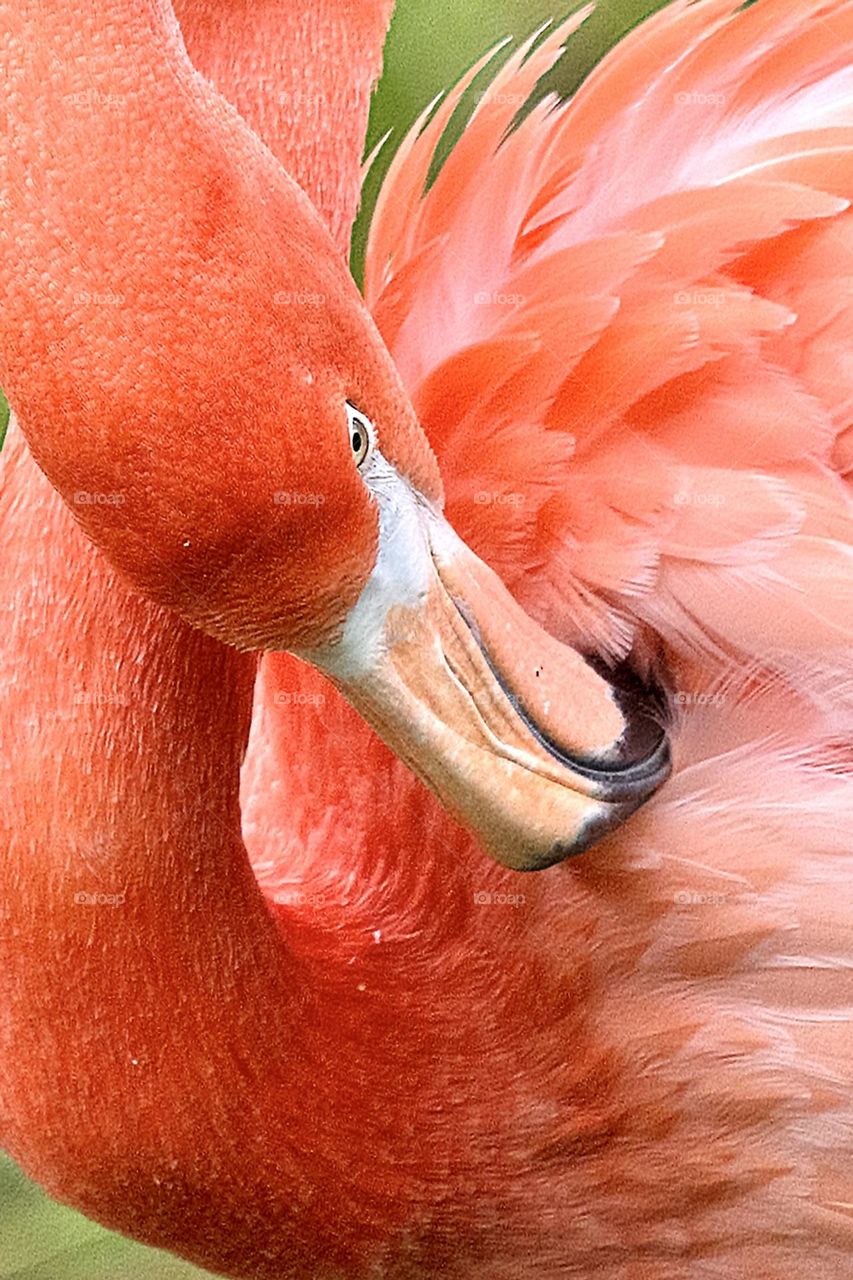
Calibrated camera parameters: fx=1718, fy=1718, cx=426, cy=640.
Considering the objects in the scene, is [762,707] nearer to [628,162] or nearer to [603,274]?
[603,274]

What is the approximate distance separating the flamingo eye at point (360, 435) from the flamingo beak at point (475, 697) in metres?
0.05

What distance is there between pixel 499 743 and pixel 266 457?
0.91 ft

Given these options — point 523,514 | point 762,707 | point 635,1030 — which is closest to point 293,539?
point 523,514

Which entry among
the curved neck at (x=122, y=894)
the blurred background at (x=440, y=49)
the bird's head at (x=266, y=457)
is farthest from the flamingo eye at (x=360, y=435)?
the blurred background at (x=440, y=49)

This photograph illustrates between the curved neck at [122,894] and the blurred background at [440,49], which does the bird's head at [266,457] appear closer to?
the curved neck at [122,894]

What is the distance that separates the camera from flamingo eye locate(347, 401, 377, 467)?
1.04 metres

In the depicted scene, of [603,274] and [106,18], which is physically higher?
[106,18]

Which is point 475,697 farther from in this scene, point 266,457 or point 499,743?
point 266,457

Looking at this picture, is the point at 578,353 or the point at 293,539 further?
the point at 578,353

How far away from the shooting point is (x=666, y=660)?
1.34 m

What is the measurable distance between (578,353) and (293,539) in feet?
1.50

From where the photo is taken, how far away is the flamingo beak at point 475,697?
1.11 metres

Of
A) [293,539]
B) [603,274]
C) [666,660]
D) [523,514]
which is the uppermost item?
[293,539]

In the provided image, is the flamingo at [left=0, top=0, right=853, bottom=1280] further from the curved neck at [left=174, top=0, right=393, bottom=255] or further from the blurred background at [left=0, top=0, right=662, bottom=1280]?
the blurred background at [left=0, top=0, right=662, bottom=1280]
